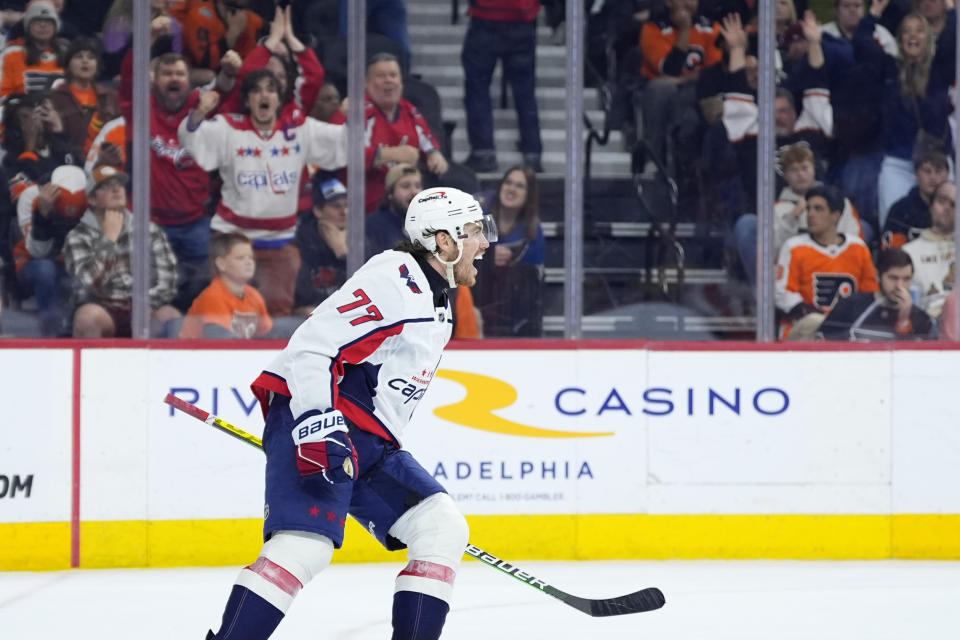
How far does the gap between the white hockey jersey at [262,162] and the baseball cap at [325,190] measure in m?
0.05

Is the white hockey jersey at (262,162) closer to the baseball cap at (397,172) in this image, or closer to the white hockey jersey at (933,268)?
the baseball cap at (397,172)

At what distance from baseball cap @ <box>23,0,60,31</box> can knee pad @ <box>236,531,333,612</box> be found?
275 cm

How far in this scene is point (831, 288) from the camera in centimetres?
483

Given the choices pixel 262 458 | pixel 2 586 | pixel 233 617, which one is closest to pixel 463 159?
pixel 262 458

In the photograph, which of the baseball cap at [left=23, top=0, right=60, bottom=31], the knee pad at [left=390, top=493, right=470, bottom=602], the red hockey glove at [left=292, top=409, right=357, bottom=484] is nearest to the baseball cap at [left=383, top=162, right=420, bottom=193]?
the baseball cap at [left=23, top=0, right=60, bottom=31]

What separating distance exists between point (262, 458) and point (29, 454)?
74 cm

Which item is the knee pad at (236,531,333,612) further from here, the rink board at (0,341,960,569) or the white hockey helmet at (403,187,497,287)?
the rink board at (0,341,960,569)

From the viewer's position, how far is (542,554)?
14.9ft

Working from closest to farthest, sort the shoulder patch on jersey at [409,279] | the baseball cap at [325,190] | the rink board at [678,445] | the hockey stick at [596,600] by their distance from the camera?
the shoulder patch on jersey at [409,279]
the hockey stick at [596,600]
the rink board at [678,445]
the baseball cap at [325,190]

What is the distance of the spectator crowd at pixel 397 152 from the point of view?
4566mm

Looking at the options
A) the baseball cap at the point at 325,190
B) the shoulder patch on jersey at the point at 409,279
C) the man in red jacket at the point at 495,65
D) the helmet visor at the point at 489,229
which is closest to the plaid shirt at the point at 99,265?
the baseball cap at the point at 325,190

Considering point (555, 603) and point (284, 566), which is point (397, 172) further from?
point (284, 566)

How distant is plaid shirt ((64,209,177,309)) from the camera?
4.55m

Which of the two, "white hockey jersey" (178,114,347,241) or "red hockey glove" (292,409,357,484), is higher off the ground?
"white hockey jersey" (178,114,347,241)
